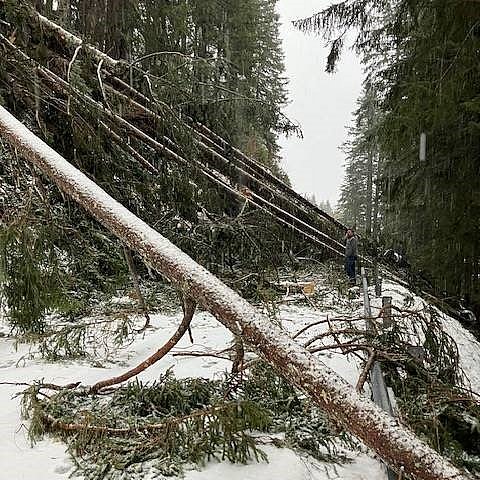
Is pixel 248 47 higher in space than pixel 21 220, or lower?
higher

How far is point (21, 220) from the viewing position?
3.80 m

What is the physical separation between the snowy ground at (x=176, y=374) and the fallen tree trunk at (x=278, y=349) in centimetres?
123

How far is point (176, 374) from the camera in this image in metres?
4.43

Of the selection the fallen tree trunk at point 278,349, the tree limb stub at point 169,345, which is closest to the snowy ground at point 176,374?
the tree limb stub at point 169,345

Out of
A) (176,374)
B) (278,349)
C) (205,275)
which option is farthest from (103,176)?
(278,349)

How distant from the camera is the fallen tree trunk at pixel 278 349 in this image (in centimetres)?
139

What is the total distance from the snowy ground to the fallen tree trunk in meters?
1.23

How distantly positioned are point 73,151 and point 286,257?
4899 mm

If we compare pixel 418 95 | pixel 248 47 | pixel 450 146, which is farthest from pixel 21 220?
pixel 248 47

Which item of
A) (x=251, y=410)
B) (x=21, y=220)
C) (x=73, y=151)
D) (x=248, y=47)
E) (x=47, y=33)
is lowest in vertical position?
(x=251, y=410)

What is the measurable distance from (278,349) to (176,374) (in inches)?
116

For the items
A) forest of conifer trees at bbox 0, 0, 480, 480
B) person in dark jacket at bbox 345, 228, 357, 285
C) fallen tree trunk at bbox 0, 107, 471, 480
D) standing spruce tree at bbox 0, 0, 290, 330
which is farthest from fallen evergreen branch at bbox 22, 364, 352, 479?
person in dark jacket at bbox 345, 228, 357, 285

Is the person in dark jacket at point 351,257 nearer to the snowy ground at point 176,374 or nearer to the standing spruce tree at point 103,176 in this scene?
the snowy ground at point 176,374

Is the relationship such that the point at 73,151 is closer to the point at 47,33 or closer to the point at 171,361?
the point at 47,33
